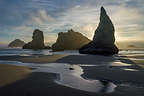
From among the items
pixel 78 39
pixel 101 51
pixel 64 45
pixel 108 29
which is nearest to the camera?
pixel 101 51

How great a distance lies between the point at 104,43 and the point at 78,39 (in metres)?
112

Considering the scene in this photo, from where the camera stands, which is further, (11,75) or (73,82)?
(11,75)

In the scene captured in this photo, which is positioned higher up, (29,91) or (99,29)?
(99,29)

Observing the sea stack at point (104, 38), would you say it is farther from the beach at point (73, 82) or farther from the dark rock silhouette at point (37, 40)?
the dark rock silhouette at point (37, 40)

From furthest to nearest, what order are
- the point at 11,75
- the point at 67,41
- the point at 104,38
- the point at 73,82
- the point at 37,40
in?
the point at 37,40
the point at 67,41
the point at 104,38
the point at 11,75
the point at 73,82

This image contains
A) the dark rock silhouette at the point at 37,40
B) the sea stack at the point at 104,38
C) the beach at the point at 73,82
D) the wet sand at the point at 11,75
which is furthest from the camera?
the dark rock silhouette at the point at 37,40

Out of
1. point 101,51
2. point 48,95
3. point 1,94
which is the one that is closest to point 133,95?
point 48,95

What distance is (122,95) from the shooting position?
7.09 m

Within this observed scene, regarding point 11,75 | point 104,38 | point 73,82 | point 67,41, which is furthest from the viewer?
point 67,41

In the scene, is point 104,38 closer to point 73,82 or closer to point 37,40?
point 73,82

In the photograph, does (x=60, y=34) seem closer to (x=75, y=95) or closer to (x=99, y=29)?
(x=99, y=29)

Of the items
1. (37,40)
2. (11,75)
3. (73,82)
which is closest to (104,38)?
(73,82)

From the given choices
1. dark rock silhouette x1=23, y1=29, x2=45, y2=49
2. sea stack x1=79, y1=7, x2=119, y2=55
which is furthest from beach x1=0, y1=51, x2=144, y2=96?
dark rock silhouette x1=23, y1=29, x2=45, y2=49

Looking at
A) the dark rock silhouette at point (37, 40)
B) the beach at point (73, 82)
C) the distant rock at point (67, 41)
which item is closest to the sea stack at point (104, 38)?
the beach at point (73, 82)
